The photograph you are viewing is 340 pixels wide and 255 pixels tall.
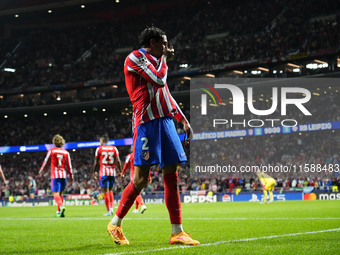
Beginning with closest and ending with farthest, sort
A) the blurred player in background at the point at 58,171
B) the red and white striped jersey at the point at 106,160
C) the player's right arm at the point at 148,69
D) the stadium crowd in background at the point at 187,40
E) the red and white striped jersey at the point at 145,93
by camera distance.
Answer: the player's right arm at the point at 148,69 < the red and white striped jersey at the point at 145,93 < the blurred player in background at the point at 58,171 < the red and white striped jersey at the point at 106,160 < the stadium crowd in background at the point at 187,40

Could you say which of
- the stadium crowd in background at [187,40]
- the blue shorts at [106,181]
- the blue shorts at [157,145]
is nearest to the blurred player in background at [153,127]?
the blue shorts at [157,145]

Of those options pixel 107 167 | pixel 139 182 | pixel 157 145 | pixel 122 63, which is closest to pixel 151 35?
pixel 157 145

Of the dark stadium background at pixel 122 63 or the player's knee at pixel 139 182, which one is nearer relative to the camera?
the player's knee at pixel 139 182

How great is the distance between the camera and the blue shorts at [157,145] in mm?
4152

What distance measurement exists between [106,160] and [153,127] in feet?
24.6

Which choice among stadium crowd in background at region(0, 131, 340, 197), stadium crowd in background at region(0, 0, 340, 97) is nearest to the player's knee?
stadium crowd in background at region(0, 131, 340, 197)

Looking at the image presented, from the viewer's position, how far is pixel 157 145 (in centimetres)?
416

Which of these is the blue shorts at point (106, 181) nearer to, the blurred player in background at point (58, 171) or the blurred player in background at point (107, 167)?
the blurred player in background at point (107, 167)

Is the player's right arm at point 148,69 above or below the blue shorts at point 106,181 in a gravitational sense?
above

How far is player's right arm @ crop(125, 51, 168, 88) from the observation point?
13.3 ft

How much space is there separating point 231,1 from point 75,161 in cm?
2310

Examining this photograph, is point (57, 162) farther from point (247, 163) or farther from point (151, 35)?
point (247, 163)

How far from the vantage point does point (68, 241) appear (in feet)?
16.4

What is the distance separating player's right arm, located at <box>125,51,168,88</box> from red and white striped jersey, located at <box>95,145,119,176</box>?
24.5 ft
